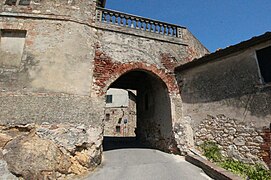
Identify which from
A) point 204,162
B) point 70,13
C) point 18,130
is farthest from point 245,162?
point 70,13

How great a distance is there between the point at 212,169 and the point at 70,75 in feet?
17.4

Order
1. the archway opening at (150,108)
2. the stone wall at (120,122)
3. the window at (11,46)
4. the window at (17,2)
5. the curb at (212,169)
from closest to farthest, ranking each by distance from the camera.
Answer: the curb at (212,169)
the window at (11,46)
the window at (17,2)
the archway opening at (150,108)
the stone wall at (120,122)

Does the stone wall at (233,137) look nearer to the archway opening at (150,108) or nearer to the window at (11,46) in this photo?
the archway opening at (150,108)

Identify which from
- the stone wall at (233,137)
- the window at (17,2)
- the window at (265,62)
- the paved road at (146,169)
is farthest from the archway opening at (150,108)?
the window at (17,2)

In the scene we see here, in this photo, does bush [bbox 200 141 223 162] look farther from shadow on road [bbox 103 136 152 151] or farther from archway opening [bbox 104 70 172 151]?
shadow on road [bbox 103 136 152 151]

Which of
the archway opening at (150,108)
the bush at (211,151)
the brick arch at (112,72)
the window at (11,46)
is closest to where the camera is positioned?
the bush at (211,151)

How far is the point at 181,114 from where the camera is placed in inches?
284

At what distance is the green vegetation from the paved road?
2.77ft

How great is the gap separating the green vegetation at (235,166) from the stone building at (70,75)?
77cm

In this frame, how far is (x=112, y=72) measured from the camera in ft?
21.6

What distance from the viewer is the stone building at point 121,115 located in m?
22.0

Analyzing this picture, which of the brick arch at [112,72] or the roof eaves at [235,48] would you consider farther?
the brick arch at [112,72]

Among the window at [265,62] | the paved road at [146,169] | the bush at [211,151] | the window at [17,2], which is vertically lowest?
the paved road at [146,169]

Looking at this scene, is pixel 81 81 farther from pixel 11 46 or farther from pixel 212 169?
pixel 212 169
